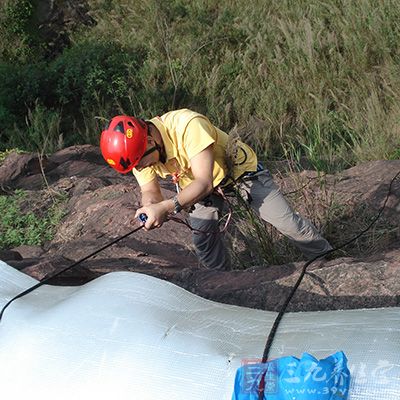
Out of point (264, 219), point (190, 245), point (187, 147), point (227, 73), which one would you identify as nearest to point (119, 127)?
point (187, 147)

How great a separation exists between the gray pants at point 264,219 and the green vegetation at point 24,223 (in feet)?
6.80

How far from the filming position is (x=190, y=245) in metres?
4.58

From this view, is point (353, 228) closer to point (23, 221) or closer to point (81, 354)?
point (81, 354)

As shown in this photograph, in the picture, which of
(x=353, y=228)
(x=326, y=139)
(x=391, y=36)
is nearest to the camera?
(x=353, y=228)

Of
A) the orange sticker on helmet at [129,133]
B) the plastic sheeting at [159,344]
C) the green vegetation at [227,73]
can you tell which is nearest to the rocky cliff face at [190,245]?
the plastic sheeting at [159,344]

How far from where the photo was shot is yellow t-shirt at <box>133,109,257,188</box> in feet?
9.87

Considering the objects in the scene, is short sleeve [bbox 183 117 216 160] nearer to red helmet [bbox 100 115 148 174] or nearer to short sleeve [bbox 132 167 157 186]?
red helmet [bbox 100 115 148 174]

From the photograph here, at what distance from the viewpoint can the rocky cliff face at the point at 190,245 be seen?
289cm

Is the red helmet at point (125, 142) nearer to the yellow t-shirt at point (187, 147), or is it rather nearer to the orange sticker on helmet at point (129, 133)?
the orange sticker on helmet at point (129, 133)

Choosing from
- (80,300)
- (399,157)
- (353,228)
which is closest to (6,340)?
(80,300)

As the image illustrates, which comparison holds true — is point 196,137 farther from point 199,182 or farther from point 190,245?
point 190,245

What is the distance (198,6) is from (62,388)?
8.68m

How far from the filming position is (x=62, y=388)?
6.76 ft

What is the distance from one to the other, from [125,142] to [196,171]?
0.34 m
